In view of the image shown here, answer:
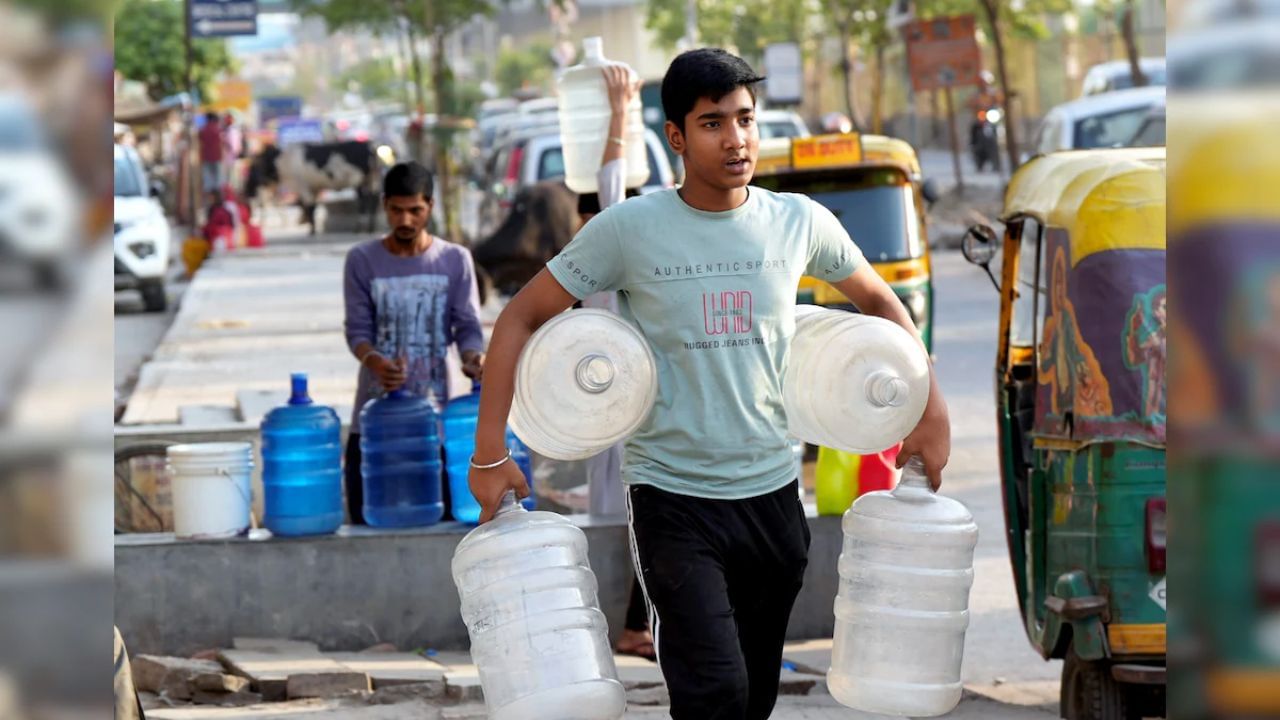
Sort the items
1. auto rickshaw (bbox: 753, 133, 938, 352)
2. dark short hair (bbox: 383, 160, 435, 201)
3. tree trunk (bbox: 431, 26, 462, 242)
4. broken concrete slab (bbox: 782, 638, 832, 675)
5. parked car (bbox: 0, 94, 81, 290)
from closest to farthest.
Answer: parked car (bbox: 0, 94, 81, 290) < dark short hair (bbox: 383, 160, 435, 201) < broken concrete slab (bbox: 782, 638, 832, 675) < auto rickshaw (bbox: 753, 133, 938, 352) < tree trunk (bbox: 431, 26, 462, 242)

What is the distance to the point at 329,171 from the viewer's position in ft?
123

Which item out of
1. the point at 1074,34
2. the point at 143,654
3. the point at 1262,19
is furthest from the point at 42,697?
the point at 1074,34

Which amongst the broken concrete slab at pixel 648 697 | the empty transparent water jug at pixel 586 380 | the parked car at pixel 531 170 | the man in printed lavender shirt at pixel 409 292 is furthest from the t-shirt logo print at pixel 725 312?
the parked car at pixel 531 170

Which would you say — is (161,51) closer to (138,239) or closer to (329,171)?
(329,171)

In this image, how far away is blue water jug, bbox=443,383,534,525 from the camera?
7.62 metres

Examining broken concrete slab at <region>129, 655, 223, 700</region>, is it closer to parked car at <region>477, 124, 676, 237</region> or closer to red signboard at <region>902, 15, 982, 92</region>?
parked car at <region>477, 124, 676, 237</region>

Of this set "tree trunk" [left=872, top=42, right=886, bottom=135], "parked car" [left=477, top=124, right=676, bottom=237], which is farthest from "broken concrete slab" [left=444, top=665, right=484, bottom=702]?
"tree trunk" [left=872, top=42, right=886, bottom=135]

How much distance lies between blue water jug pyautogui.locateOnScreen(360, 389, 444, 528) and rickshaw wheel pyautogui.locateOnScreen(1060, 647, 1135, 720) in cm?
270

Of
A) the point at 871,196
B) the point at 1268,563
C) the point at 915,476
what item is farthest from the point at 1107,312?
the point at 871,196

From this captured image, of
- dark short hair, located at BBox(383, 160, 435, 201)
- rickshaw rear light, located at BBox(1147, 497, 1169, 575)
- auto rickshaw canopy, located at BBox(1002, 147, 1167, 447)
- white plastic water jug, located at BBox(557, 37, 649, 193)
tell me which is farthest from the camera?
white plastic water jug, located at BBox(557, 37, 649, 193)

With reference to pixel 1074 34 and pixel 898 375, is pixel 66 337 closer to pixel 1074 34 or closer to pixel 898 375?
pixel 898 375

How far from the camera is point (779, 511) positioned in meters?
4.36

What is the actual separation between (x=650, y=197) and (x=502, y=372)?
0.52m

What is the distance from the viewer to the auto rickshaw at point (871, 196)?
12867mm
